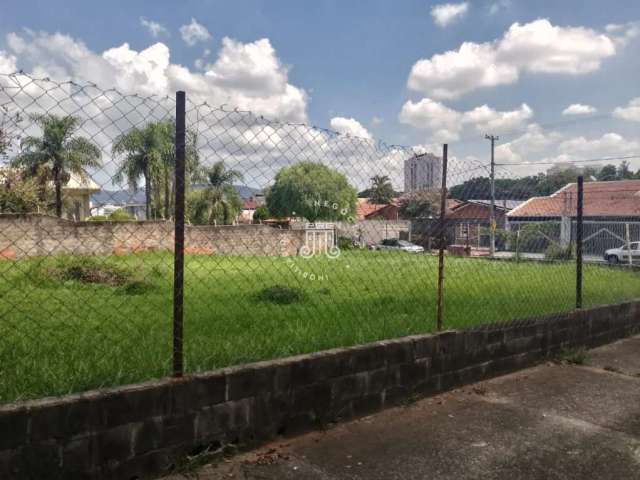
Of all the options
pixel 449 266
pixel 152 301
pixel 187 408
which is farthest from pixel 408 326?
pixel 449 266

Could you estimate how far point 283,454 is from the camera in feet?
9.95

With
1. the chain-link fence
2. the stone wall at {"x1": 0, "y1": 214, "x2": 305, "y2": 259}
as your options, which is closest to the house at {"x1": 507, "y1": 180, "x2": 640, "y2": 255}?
the chain-link fence

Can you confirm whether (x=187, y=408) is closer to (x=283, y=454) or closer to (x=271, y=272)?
(x=283, y=454)

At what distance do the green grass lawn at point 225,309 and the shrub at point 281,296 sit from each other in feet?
0.13

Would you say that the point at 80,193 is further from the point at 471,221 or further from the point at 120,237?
the point at 120,237

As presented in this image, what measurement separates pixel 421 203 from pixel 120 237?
33.8ft

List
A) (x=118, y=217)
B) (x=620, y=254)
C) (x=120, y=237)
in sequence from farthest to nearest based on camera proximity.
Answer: (x=620, y=254)
(x=120, y=237)
(x=118, y=217)

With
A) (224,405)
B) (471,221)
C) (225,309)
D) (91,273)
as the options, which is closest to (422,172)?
(224,405)

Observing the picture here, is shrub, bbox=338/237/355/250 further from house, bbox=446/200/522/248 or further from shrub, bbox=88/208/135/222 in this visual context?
shrub, bbox=88/208/135/222

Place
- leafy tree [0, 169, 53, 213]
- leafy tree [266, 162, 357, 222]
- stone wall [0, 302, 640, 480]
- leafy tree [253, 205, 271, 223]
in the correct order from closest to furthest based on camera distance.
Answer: stone wall [0, 302, 640, 480] < leafy tree [253, 205, 271, 223] < leafy tree [266, 162, 357, 222] < leafy tree [0, 169, 53, 213]

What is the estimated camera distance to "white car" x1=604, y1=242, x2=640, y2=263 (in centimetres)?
1640

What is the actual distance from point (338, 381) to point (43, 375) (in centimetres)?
171

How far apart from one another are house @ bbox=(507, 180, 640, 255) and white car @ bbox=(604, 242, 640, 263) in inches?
10.3

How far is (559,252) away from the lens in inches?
425
